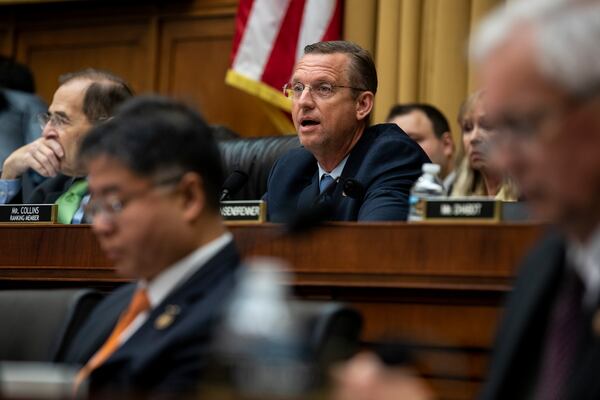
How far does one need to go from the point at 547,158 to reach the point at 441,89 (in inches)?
177

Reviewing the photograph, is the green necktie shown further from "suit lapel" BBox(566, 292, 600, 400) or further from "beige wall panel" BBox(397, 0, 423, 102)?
"suit lapel" BBox(566, 292, 600, 400)

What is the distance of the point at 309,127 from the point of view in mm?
4777

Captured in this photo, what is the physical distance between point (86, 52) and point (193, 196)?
5574 mm

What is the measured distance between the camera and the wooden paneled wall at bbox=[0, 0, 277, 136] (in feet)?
24.6

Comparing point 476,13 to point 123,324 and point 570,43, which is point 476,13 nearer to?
point 123,324

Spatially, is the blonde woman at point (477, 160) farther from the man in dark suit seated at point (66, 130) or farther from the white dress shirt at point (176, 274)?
the white dress shirt at point (176, 274)

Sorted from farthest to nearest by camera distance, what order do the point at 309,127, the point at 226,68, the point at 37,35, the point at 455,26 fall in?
the point at 37,35
the point at 226,68
the point at 455,26
the point at 309,127

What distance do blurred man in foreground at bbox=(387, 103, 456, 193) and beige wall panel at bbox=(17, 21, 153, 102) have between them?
2.19 meters

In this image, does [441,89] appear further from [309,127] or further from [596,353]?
[596,353]

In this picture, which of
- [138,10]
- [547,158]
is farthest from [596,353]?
[138,10]

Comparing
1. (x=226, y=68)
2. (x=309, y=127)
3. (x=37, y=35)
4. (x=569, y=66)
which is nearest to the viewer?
(x=569, y=66)

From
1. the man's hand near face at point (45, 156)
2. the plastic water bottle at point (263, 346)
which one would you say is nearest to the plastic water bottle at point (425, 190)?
the plastic water bottle at point (263, 346)

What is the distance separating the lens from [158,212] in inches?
102

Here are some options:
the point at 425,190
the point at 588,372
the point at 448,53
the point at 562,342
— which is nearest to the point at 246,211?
the point at 425,190
